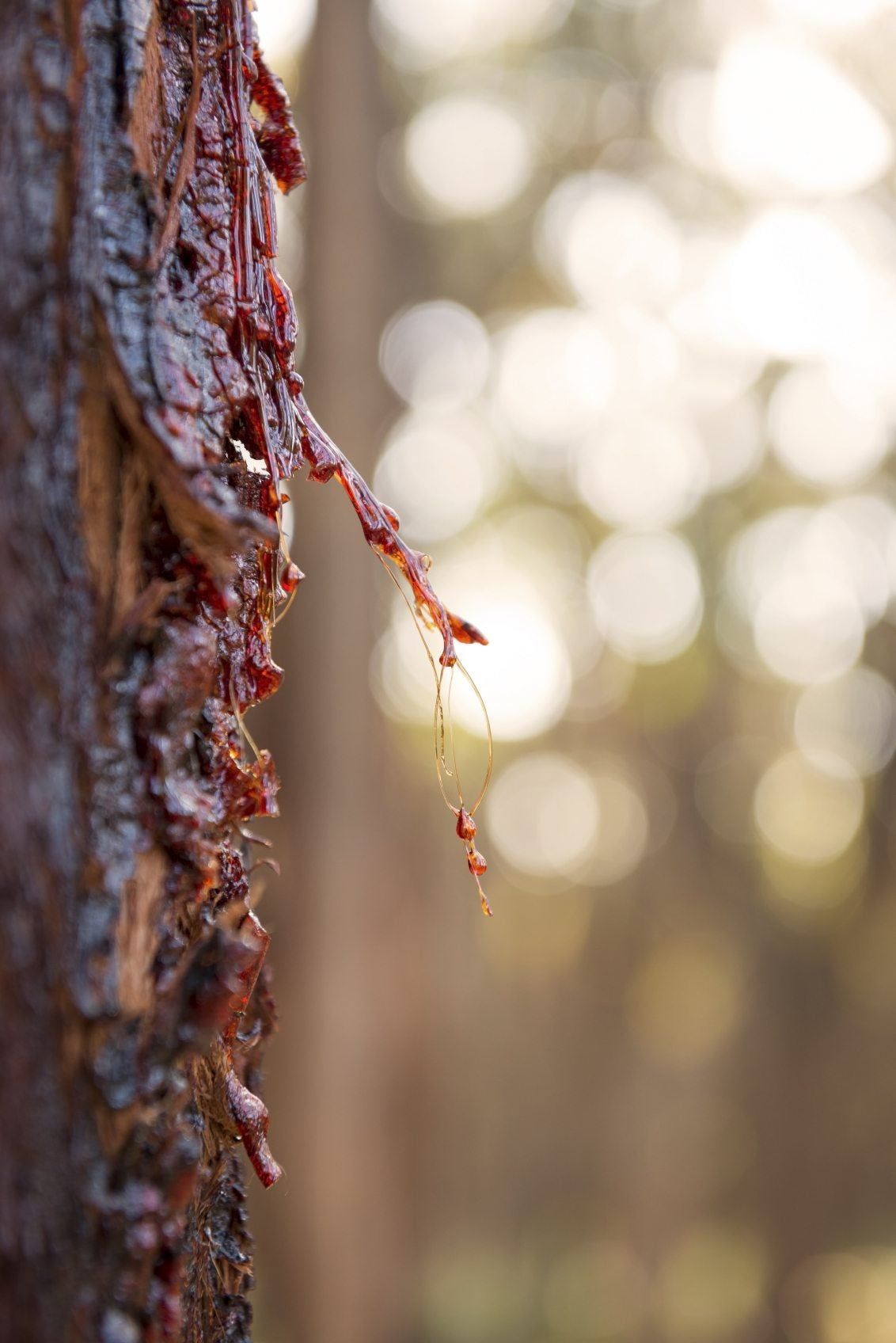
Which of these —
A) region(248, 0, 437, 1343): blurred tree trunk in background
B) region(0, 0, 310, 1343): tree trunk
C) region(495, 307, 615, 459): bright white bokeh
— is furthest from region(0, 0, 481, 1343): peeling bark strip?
region(495, 307, 615, 459): bright white bokeh

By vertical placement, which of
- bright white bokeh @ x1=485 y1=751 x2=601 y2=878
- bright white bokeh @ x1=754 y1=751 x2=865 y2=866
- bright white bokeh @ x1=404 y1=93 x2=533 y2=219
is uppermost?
bright white bokeh @ x1=404 y1=93 x2=533 y2=219

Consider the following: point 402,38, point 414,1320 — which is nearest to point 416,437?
point 402,38

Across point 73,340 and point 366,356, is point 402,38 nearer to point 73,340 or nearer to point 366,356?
point 366,356

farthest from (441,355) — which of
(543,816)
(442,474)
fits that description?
(543,816)

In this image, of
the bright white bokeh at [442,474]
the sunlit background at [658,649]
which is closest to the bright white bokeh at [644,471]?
the sunlit background at [658,649]

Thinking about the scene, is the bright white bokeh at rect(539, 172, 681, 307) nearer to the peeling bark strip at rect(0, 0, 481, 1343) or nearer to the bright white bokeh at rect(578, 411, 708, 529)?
the bright white bokeh at rect(578, 411, 708, 529)

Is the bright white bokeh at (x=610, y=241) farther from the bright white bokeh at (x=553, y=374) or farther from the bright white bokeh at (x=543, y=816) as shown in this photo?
the bright white bokeh at (x=543, y=816)
